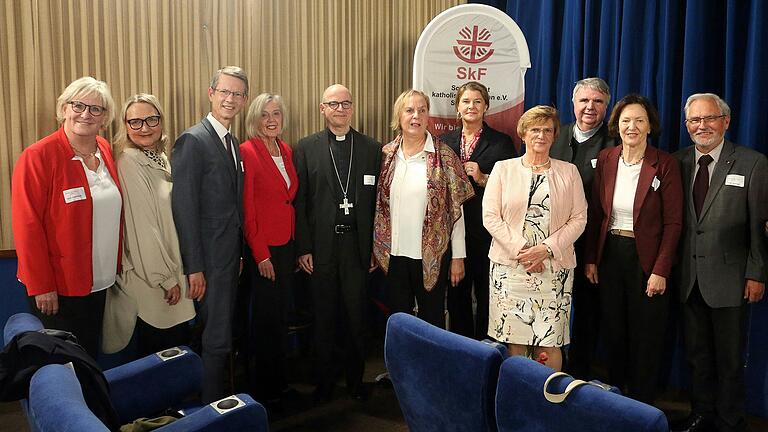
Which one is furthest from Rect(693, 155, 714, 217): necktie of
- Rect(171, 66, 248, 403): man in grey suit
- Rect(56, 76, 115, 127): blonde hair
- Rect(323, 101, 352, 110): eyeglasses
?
Rect(56, 76, 115, 127): blonde hair

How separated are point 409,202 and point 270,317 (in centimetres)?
98

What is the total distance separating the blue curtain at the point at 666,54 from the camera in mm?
3322

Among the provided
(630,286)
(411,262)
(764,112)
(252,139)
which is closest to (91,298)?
(252,139)

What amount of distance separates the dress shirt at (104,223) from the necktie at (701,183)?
8.98 feet

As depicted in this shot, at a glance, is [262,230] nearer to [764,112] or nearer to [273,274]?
[273,274]

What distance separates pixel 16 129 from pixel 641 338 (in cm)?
330

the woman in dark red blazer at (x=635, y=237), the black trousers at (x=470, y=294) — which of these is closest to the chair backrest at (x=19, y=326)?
the black trousers at (x=470, y=294)

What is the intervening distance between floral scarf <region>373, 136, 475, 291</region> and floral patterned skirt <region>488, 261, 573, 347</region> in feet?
1.16

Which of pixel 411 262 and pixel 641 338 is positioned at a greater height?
pixel 411 262

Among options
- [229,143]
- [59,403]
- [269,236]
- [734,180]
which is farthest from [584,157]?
[59,403]

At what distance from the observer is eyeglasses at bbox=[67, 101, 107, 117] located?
8.69 ft

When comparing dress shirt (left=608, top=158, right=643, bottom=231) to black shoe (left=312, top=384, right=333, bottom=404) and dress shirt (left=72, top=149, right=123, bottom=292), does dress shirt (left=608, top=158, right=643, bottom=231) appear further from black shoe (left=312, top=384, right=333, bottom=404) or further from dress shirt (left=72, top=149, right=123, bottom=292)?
dress shirt (left=72, top=149, right=123, bottom=292)

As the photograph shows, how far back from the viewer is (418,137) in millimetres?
3348

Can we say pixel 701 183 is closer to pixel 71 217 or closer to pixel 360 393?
pixel 360 393
